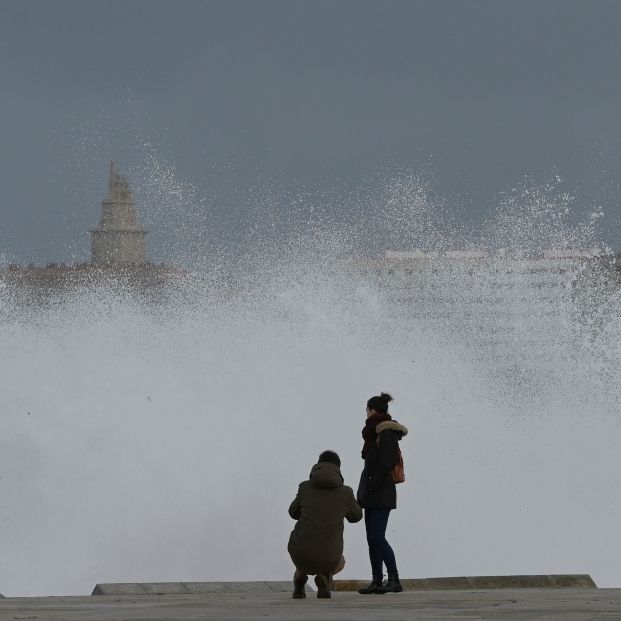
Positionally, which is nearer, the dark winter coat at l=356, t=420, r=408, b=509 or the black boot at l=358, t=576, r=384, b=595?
the dark winter coat at l=356, t=420, r=408, b=509

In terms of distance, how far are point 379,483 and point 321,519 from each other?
1.85ft

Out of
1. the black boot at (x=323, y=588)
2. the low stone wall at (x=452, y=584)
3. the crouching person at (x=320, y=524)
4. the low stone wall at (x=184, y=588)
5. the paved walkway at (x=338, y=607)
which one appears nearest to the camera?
the paved walkway at (x=338, y=607)

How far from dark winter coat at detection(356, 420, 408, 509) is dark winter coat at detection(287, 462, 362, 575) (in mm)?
161

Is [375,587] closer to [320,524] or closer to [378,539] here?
[378,539]

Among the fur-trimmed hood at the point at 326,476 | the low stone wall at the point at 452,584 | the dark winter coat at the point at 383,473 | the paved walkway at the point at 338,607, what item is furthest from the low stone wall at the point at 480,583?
the fur-trimmed hood at the point at 326,476

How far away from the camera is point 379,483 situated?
46.2 feet

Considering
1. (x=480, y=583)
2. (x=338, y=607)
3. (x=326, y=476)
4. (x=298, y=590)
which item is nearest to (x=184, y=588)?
(x=298, y=590)

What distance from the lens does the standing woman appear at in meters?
14.1

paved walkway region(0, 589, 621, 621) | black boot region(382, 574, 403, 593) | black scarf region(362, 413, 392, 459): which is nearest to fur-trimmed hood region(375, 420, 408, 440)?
black scarf region(362, 413, 392, 459)

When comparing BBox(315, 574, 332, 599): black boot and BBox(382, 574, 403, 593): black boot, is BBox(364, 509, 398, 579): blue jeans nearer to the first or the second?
BBox(382, 574, 403, 593): black boot

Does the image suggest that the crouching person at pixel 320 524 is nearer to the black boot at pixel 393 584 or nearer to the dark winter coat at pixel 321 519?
the dark winter coat at pixel 321 519

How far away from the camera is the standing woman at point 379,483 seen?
555 inches

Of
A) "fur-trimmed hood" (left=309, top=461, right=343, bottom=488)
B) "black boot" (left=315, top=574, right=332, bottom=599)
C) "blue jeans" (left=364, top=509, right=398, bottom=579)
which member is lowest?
"black boot" (left=315, top=574, right=332, bottom=599)

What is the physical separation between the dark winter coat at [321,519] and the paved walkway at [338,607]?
32 centimetres
